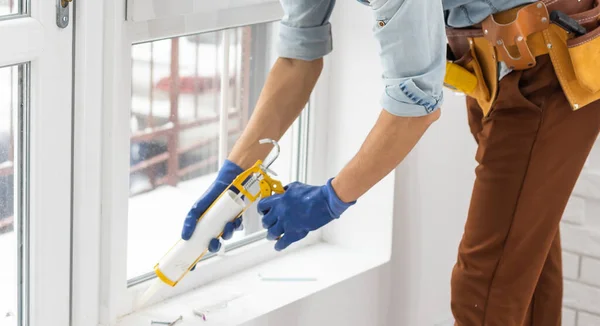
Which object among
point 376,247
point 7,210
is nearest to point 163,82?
point 7,210

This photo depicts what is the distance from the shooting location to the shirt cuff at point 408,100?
1365 millimetres

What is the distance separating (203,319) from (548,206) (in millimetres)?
709

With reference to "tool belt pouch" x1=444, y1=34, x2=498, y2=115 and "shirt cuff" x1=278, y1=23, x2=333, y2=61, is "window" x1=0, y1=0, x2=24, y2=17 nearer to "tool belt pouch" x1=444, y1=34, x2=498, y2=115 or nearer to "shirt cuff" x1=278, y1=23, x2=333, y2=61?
"shirt cuff" x1=278, y1=23, x2=333, y2=61

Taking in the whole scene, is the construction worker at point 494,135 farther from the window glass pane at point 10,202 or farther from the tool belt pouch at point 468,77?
the window glass pane at point 10,202

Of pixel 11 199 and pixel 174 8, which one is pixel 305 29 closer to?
pixel 174 8

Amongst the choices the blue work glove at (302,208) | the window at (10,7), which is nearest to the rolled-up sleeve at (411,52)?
the blue work glove at (302,208)

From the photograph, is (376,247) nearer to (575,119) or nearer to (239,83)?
(239,83)

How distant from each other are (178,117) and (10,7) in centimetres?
53

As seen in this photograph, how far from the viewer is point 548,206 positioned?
1.64 meters

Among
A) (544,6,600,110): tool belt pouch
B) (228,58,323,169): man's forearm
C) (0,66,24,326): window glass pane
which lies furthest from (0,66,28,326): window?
(544,6,600,110): tool belt pouch

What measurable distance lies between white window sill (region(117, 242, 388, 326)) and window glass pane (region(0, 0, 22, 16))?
0.64m

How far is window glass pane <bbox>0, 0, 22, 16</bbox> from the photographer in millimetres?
1475

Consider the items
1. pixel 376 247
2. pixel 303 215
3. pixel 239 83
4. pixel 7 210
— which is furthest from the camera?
pixel 376 247

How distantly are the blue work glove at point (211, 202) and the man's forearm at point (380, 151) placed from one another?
201mm
